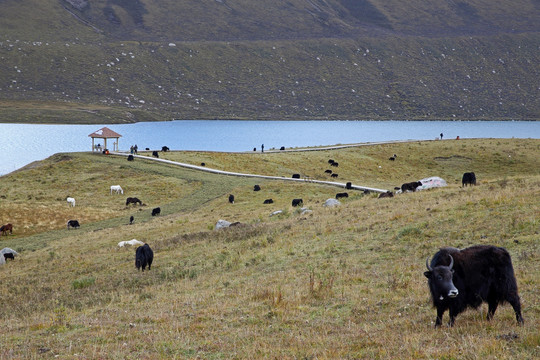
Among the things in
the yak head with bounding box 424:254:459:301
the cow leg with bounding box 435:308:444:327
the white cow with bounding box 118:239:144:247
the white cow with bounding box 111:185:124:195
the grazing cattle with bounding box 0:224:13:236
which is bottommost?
the grazing cattle with bounding box 0:224:13:236

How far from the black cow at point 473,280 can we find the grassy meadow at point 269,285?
36 centimetres

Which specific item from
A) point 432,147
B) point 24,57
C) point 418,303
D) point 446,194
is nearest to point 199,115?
point 24,57

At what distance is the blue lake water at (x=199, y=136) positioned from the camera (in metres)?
99.1

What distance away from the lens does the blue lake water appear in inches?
3903

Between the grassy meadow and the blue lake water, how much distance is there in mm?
55989

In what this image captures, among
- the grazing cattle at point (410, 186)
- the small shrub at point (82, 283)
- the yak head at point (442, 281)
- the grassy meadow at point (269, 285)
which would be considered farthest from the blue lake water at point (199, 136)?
the yak head at point (442, 281)

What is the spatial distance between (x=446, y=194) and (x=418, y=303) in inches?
739

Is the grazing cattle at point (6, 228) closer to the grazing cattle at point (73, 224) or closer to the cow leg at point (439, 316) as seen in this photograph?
the grazing cattle at point (73, 224)

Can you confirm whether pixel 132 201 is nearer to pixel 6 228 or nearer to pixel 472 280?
pixel 6 228

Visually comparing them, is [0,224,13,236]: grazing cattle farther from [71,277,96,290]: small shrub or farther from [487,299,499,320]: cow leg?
[487,299,499,320]: cow leg

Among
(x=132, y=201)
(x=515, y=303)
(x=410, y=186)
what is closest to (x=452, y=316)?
(x=515, y=303)

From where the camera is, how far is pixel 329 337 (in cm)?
973

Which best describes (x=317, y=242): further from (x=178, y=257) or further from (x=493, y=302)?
(x=493, y=302)

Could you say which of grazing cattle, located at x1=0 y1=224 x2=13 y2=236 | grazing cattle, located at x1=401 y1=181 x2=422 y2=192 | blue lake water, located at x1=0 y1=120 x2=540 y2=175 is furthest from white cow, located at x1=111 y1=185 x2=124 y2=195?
blue lake water, located at x1=0 y1=120 x2=540 y2=175
